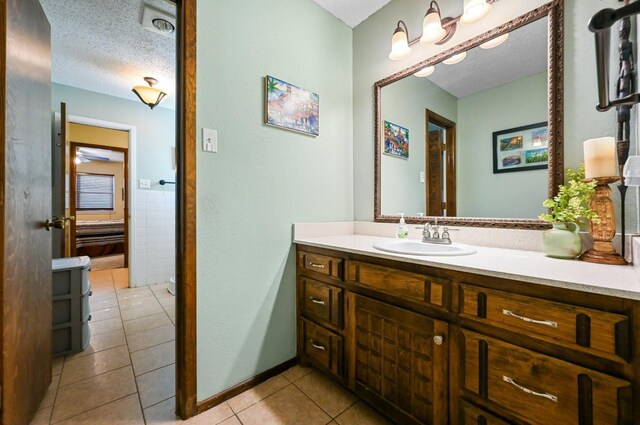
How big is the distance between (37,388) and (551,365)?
2143 millimetres

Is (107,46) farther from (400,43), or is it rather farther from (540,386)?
(540,386)

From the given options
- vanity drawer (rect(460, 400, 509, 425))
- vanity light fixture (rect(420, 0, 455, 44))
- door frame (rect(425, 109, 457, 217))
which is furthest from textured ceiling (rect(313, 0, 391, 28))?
vanity drawer (rect(460, 400, 509, 425))

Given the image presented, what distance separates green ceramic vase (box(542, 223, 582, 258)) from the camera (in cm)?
101

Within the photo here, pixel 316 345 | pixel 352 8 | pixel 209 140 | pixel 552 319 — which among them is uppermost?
pixel 352 8

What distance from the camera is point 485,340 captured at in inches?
34.9

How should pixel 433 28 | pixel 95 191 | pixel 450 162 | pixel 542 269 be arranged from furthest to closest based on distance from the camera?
pixel 95 191 < pixel 450 162 < pixel 433 28 < pixel 542 269

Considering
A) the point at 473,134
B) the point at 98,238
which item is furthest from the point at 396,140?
the point at 98,238

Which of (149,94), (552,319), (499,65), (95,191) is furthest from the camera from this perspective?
(95,191)

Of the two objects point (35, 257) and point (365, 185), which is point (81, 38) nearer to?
point (35, 257)

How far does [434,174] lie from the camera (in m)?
1.66

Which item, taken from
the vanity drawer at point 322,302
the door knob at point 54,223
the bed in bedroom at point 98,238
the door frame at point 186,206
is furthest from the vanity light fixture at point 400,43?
the bed in bedroom at point 98,238

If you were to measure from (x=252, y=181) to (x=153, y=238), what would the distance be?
9.26ft

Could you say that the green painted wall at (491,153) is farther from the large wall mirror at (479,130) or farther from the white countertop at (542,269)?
the white countertop at (542,269)

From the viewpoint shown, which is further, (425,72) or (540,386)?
(425,72)
